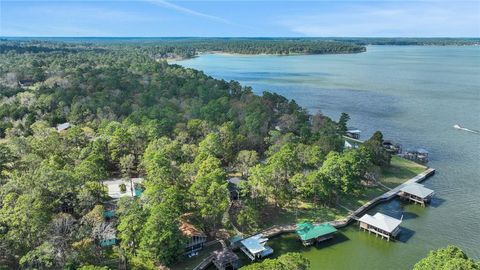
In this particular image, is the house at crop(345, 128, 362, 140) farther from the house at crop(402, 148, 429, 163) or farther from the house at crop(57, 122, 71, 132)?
the house at crop(57, 122, 71, 132)

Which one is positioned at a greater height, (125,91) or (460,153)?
(125,91)

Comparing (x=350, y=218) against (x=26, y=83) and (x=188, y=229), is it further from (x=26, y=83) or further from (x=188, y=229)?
(x=26, y=83)

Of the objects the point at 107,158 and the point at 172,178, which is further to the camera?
the point at 107,158

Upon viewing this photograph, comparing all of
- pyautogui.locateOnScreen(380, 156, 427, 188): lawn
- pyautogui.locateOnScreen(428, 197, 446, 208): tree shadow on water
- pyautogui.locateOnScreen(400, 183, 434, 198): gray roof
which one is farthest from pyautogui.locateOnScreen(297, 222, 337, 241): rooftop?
pyautogui.locateOnScreen(380, 156, 427, 188): lawn

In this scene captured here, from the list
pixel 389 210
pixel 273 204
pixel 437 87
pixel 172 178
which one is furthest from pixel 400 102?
pixel 172 178

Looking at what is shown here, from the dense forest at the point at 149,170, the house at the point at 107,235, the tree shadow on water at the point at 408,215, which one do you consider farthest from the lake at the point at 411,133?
the house at the point at 107,235

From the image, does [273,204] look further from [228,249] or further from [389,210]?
[389,210]

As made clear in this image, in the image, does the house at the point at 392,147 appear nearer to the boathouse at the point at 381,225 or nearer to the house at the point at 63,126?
the boathouse at the point at 381,225
